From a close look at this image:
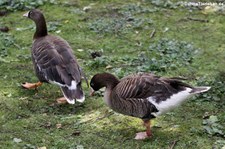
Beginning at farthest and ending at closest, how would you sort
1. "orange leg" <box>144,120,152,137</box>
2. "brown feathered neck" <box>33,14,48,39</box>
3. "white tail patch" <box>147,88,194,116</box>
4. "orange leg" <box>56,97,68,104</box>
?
"brown feathered neck" <box>33,14,48,39</box>
"orange leg" <box>56,97,68,104</box>
"orange leg" <box>144,120,152,137</box>
"white tail patch" <box>147,88,194,116</box>

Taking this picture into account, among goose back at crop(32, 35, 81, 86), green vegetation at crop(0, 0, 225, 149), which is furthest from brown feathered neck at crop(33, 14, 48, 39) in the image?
green vegetation at crop(0, 0, 225, 149)

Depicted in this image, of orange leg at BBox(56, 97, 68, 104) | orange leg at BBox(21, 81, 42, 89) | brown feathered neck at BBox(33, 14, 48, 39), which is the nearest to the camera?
orange leg at BBox(56, 97, 68, 104)

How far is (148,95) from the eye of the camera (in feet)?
17.8

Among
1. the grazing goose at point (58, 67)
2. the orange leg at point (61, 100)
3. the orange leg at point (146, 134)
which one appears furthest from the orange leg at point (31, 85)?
the orange leg at point (146, 134)

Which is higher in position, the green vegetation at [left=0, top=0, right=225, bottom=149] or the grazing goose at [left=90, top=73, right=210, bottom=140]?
the grazing goose at [left=90, top=73, right=210, bottom=140]

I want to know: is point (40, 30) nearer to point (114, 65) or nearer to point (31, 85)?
point (31, 85)

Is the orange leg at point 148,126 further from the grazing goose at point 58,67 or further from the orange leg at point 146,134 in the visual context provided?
the grazing goose at point 58,67

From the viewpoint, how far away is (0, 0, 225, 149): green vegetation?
570 centimetres

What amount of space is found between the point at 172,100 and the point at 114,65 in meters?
2.49

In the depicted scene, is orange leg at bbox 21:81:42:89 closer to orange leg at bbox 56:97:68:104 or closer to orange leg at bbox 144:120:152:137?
orange leg at bbox 56:97:68:104

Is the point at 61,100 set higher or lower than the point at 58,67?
lower

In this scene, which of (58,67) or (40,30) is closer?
(58,67)

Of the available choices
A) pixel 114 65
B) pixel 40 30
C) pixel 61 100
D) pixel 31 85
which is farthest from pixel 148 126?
pixel 40 30

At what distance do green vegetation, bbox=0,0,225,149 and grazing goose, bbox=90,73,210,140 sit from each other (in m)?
0.33
